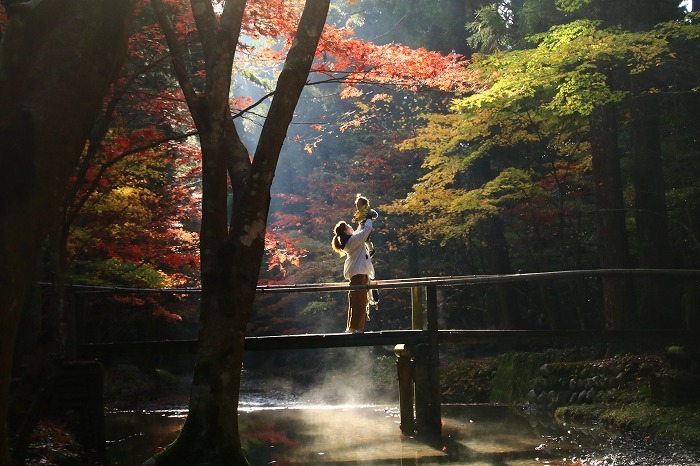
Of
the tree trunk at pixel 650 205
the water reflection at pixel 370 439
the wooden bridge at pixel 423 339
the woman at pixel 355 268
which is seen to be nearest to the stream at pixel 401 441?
the water reflection at pixel 370 439

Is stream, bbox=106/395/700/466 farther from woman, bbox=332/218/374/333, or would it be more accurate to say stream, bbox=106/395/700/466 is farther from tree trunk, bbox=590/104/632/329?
tree trunk, bbox=590/104/632/329

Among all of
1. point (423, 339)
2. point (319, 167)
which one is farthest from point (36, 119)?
point (319, 167)

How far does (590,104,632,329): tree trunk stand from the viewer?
46.6ft

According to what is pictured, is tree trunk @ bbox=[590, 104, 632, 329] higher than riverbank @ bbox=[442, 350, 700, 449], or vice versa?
tree trunk @ bbox=[590, 104, 632, 329]

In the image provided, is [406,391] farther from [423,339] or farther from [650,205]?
[650,205]

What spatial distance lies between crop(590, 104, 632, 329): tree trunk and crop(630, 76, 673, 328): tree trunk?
1.04ft

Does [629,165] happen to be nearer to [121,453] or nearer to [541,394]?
[541,394]

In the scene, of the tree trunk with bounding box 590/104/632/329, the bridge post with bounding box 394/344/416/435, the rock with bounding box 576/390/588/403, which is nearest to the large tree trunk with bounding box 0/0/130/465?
the bridge post with bounding box 394/344/416/435

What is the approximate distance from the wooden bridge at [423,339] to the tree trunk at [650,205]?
2942mm

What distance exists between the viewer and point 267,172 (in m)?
5.54

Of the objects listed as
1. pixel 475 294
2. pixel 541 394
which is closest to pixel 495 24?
pixel 475 294

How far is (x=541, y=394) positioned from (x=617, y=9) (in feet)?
24.4

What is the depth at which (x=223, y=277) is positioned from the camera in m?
5.39

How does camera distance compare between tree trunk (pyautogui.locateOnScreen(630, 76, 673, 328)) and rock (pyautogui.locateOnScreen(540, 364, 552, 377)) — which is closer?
tree trunk (pyautogui.locateOnScreen(630, 76, 673, 328))
